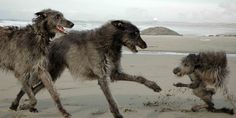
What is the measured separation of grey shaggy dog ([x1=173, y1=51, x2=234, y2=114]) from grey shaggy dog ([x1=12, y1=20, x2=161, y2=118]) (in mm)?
916

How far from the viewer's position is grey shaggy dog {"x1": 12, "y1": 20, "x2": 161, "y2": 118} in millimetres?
7426

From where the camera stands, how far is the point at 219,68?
25.4 ft

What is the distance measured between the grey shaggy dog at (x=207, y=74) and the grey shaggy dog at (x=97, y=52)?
3.01 feet

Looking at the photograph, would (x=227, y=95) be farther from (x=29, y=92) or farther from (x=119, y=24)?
(x=29, y=92)

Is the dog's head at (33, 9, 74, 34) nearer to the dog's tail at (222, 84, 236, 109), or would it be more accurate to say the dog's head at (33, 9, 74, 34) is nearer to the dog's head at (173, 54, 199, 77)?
the dog's head at (173, 54, 199, 77)

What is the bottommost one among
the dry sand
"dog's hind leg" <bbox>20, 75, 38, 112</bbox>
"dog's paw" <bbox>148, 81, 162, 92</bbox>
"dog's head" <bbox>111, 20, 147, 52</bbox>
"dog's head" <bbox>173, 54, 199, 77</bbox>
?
the dry sand

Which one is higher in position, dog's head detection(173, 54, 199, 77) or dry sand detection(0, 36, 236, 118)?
dog's head detection(173, 54, 199, 77)

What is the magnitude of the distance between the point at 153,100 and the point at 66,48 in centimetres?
209

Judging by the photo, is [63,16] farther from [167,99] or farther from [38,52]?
[167,99]

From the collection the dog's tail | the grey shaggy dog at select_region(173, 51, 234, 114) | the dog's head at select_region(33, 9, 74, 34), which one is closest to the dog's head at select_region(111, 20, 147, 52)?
the dog's head at select_region(33, 9, 74, 34)

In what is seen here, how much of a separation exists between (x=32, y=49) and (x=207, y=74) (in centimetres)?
305

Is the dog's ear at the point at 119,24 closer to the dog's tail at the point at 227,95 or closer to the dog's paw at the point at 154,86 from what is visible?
the dog's paw at the point at 154,86

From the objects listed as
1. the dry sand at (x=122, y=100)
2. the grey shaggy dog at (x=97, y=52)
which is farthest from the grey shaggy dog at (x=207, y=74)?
the grey shaggy dog at (x=97, y=52)

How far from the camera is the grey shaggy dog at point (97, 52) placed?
7.43 m
